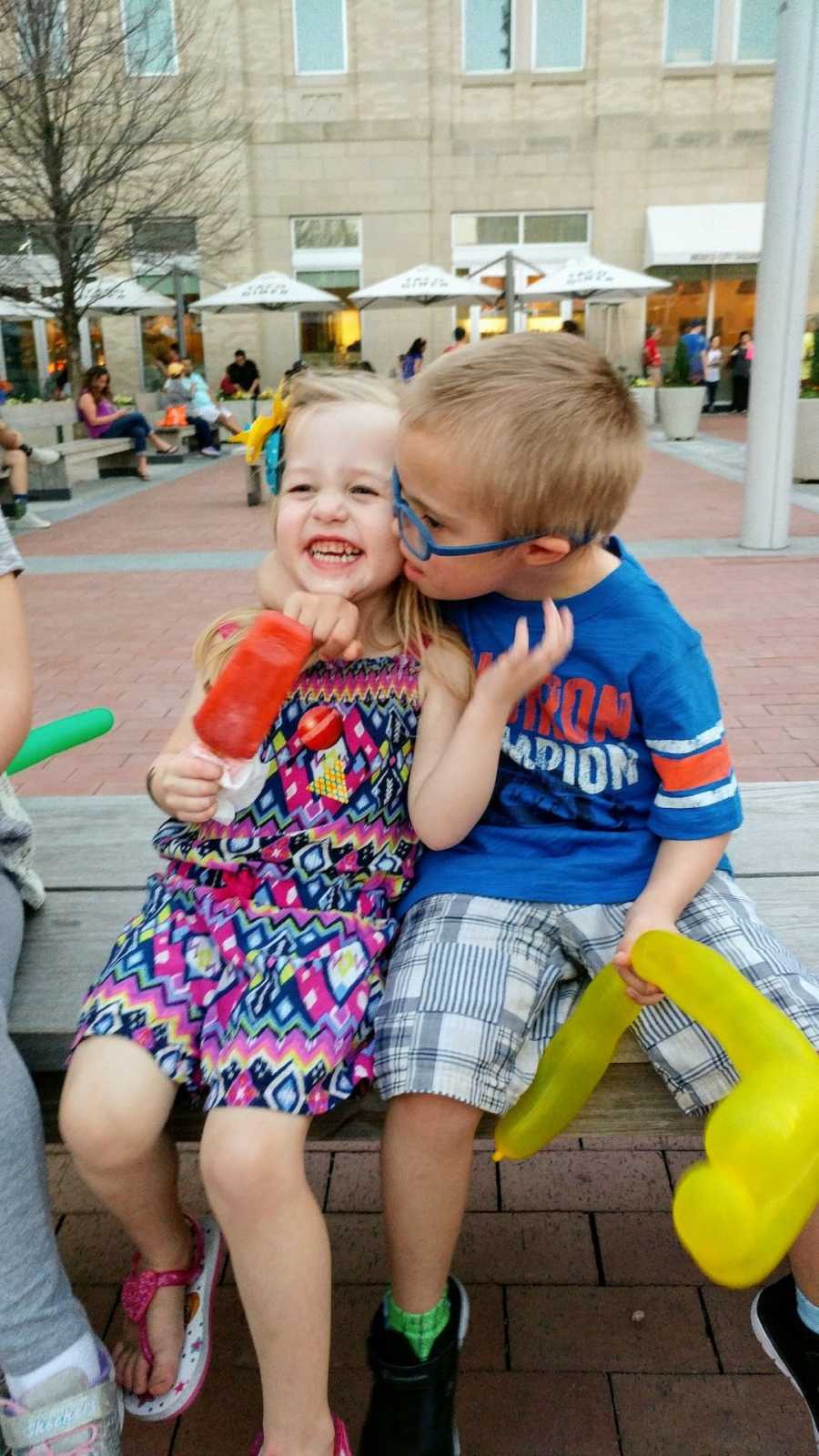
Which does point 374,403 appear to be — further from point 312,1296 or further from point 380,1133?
point 312,1296

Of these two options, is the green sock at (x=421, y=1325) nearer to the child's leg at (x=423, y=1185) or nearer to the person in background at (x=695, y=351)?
the child's leg at (x=423, y=1185)

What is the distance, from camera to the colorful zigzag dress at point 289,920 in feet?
5.42

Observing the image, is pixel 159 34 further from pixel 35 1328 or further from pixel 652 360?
pixel 35 1328

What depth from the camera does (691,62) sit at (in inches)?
1030

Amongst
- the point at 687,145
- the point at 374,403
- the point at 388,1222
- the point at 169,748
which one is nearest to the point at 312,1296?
the point at 388,1222

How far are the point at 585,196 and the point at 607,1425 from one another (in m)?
28.6

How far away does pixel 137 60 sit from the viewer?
1753 cm

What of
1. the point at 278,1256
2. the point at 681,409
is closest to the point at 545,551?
the point at 278,1256

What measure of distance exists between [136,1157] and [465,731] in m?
0.77

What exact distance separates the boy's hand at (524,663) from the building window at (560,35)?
1132 inches

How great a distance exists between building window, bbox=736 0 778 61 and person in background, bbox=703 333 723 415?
638 cm

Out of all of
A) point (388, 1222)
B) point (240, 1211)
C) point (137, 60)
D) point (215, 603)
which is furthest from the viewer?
Answer: point (137, 60)

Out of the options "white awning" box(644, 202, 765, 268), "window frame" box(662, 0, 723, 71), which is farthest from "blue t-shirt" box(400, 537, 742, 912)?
"window frame" box(662, 0, 723, 71)

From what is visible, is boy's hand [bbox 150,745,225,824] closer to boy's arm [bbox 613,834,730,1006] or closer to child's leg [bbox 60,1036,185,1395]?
child's leg [bbox 60,1036,185,1395]
